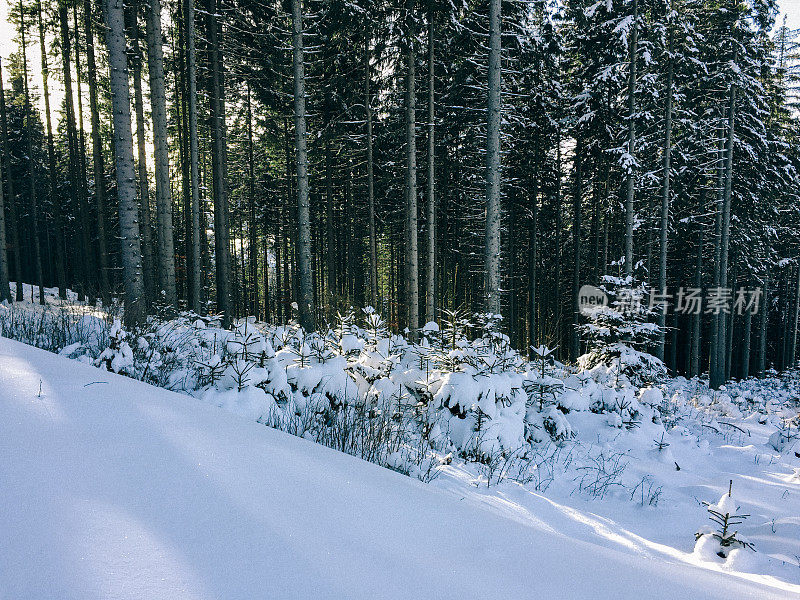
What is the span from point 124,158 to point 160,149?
3532 mm

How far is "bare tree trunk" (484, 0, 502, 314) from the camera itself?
8812 millimetres

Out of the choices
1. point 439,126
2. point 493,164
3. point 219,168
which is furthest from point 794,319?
point 219,168

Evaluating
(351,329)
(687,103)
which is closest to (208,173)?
(351,329)

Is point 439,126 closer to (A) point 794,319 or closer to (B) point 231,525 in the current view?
(B) point 231,525

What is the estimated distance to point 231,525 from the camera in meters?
1.65

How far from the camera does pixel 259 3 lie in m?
12.9

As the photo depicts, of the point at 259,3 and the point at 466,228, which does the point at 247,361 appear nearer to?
the point at 259,3

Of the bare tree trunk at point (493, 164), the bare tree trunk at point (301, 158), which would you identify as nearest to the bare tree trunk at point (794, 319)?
the bare tree trunk at point (493, 164)

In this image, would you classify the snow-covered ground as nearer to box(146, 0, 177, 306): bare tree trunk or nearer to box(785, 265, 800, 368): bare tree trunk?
box(146, 0, 177, 306): bare tree trunk

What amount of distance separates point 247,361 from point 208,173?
881 inches

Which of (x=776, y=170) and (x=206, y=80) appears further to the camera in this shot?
(x=776, y=170)

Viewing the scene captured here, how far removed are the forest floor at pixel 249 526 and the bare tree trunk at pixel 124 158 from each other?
3.94 m

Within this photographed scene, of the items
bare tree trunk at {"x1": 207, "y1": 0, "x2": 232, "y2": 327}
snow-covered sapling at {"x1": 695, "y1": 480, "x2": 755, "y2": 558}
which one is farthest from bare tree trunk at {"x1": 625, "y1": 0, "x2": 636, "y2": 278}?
bare tree trunk at {"x1": 207, "y1": 0, "x2": 232, "y2": 327}

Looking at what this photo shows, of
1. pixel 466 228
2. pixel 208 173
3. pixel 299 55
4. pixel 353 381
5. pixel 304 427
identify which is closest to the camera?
pixel 304 427
